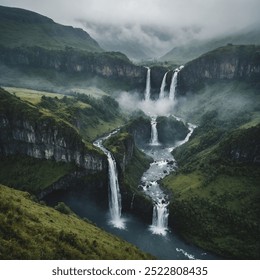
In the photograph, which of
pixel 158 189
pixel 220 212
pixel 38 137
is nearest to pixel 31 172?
pixel 38 137

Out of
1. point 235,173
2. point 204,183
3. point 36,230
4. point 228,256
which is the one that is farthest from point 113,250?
point 235,173

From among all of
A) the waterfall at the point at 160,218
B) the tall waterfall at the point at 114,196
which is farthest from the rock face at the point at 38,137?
the waterfall at the point at 160,218

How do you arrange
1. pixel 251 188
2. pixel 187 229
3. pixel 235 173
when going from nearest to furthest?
pixel 187 229 < pixel 251 188 < pixel 235 173

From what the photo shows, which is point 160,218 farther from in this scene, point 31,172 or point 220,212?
point 31,172
